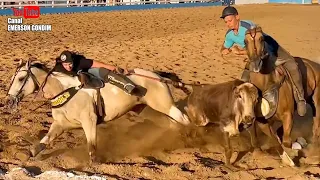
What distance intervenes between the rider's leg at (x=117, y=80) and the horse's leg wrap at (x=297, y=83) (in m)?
1.90

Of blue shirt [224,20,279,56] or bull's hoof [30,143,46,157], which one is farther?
Result: bull's hoof [30,143,46,157]

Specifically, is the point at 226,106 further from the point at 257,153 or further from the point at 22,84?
the point at 22,84

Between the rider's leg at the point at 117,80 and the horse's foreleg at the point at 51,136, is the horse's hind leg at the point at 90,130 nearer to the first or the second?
the horse's foreleg at the point at 51,136

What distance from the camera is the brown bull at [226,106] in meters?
5.69

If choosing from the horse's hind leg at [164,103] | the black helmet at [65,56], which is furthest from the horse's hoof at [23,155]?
the horse's hind leg at [164,103]

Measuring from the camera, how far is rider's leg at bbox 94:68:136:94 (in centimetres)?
625

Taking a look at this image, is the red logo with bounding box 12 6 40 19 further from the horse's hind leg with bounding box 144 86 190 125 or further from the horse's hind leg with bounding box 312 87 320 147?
the horse's hind leg with bounding box 312 87 320 147

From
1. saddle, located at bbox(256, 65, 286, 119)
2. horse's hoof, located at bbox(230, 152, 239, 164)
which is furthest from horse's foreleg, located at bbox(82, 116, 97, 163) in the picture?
saddle, located at bbox(256, 65, 286, 119)

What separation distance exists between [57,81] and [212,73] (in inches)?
241

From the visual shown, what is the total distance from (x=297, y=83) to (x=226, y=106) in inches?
36.4

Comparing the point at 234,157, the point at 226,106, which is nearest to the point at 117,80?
the point at 226,106

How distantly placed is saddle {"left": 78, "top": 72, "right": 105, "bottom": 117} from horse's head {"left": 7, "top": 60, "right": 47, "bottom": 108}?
54 centimetres

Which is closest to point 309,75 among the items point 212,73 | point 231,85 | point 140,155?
point 231,85

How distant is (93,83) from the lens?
20.1 feet
